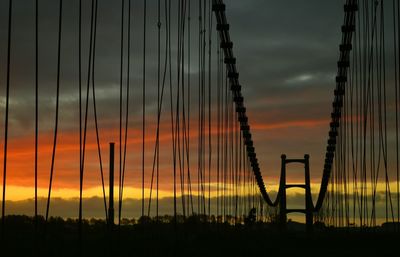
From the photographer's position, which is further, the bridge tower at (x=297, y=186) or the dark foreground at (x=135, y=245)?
the bridge tower at (x=297, y=186)

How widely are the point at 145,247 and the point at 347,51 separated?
18.8 metres

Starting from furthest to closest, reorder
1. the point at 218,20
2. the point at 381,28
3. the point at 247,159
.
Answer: the point at 247,159, the point at 218,20, the point at 381,28

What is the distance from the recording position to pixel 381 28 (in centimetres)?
1920

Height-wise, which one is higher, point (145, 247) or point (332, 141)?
point (332, 141)

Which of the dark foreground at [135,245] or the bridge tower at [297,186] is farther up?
the bridge tower at [297,186]

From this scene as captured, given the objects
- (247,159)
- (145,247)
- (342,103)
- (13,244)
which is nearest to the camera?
(13,244)

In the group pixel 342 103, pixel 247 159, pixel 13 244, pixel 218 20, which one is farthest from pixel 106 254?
pixel 247 159

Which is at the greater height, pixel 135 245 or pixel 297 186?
pixel 297 186

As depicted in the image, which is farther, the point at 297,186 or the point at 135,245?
the point at 297,186

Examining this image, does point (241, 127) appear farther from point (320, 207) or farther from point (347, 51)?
point (347, 51)

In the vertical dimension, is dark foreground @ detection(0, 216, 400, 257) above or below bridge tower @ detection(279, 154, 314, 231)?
below

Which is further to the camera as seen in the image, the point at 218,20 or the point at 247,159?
the point at 247,159

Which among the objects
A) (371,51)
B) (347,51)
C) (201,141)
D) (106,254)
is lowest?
(106,254)

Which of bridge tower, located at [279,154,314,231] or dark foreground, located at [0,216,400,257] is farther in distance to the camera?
bridge tower, located at [279,154,314,231]
